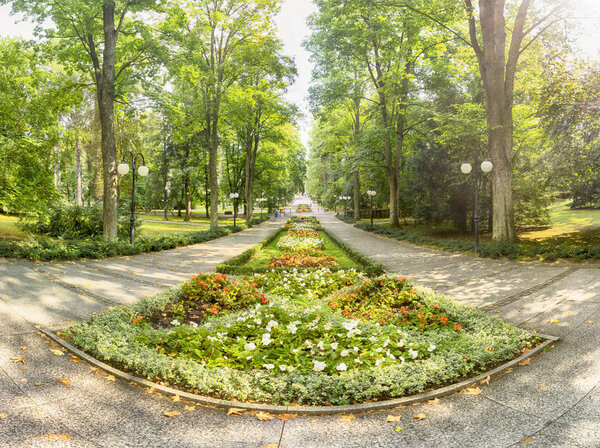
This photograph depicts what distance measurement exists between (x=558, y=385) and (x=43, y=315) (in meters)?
7.55

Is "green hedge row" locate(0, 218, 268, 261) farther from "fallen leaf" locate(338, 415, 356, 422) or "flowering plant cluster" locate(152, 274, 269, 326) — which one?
"fallen leaf" locate(338, 415, 356, 422)

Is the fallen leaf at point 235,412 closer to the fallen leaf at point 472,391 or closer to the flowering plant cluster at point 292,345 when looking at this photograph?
the flowering plant cluster at point 292,345

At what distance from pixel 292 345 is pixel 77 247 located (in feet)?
32.1

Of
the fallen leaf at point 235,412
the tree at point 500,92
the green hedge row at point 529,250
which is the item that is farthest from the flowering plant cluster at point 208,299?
the tree at point 500,92

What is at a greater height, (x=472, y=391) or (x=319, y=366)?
(x=319, y=366)

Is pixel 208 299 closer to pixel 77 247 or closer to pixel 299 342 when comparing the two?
pixel 299 342

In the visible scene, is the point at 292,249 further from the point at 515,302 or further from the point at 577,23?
the point at 577,23

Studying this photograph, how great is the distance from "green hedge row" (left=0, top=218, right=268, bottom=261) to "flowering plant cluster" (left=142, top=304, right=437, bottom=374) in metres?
7.62

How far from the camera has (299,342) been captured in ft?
14.9

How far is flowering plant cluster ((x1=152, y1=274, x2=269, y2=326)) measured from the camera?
5.86 metres

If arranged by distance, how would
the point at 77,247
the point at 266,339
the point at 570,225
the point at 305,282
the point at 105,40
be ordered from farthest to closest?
the point at 570,225, the point at 105,40, the point at 77,247, the point at 305,282, the point at 266,339

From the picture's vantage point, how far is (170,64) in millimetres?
13328

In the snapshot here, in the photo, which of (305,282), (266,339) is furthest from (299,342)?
(305,282)

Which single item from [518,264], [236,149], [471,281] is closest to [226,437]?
[471,281]
